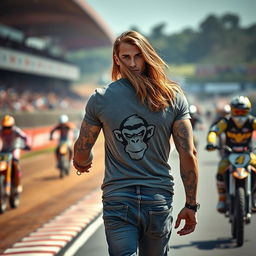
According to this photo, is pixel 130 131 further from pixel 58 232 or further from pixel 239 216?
pixel 58 232

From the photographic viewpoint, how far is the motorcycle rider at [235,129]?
876 cm

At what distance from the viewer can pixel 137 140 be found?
3904mm

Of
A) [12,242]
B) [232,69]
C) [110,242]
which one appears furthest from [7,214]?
[232,69]

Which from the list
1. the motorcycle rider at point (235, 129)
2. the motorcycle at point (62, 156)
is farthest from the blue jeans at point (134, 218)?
the motorcycle at point (62, 156)

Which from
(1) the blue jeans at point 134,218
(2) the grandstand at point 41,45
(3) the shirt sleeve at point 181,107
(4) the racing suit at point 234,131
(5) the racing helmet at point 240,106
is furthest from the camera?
(2) the grandstand at point 41,45

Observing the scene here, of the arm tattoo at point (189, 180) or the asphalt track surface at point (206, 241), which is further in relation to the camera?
the asphalt track surface at point (206, 241)

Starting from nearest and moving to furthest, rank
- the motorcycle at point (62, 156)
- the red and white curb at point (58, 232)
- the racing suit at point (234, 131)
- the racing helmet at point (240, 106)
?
the red and white curb at point (58, 232) → the racing helmet at point (240, 106) → the racing suit at point (234, 131) → the motorcycle at point (62, 156)

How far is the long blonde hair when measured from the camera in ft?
12.7

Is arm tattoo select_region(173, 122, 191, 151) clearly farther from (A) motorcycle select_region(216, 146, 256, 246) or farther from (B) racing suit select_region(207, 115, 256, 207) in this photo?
(B) racing suit select_region(207, 115, 256, 207)

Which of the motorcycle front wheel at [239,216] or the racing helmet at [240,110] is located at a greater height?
the racing helmet at [240,110]

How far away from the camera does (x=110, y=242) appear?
3891 millimetres

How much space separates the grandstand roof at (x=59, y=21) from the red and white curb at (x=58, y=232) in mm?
42745

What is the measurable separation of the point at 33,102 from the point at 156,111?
1648 inches

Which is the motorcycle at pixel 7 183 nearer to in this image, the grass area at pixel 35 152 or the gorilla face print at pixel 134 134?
the gorilla face print at pixel 134 134
